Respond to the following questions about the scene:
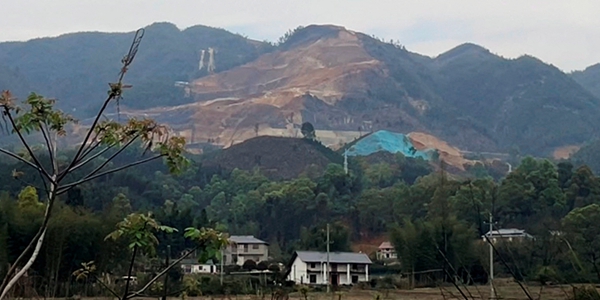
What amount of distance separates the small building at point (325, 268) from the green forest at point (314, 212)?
8.55ft

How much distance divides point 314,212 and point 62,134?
2095 inches

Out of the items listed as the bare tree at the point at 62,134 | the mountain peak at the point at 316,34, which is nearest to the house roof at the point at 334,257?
the bare tree at the point at 62,134

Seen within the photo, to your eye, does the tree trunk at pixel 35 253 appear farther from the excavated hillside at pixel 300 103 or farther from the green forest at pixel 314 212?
the excavated hillside at pixel 300 103

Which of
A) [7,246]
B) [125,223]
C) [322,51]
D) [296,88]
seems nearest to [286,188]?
[7,246]

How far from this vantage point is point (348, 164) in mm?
87688

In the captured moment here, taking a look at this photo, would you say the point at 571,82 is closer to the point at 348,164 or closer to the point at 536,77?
the point at 536,77

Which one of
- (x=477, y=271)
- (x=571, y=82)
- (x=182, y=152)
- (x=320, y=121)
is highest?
(x=571, y=82)

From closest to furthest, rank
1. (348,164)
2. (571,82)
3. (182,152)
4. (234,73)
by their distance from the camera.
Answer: (182,152) → (348,164) → (571,82) → (234,73)

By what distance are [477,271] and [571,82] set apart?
144304 mm

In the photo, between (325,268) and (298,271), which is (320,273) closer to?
(325,268)

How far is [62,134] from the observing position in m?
3.88

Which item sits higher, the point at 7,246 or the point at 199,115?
the point at 199,115

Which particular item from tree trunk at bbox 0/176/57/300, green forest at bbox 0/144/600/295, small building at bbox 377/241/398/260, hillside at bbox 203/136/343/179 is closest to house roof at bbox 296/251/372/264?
green forest at bbox 0/144/600/295

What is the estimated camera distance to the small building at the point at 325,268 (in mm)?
36781
